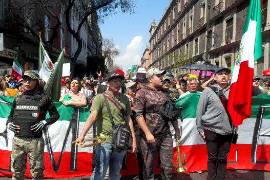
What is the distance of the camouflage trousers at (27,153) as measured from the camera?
200 inches

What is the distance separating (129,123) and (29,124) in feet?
4.07

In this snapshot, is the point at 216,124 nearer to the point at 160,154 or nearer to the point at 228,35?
the point at 160,154

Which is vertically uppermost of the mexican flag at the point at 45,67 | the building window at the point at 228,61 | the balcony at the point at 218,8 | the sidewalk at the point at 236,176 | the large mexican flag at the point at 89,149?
the balcony at the point at 218,8

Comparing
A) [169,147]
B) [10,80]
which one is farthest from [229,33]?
[169,147]

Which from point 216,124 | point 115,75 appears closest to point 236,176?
point 216,124

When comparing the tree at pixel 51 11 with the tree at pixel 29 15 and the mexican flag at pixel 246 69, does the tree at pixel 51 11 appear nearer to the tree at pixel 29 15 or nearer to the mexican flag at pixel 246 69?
the tree at pixel 29 15

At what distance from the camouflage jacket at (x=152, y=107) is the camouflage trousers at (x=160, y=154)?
5.0 inches

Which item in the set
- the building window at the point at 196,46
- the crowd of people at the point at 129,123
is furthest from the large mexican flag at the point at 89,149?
the building window at the point at 196,46

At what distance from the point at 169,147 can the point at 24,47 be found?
26.9 m

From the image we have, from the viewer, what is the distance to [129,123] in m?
5.30

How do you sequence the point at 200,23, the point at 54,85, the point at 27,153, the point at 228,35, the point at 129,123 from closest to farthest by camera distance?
1. the point at 27,153
2. the point at 129,123
3. the point at 54,85
4. the point at 228,35
5. the point at 200,23

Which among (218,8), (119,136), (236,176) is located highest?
(218,8)

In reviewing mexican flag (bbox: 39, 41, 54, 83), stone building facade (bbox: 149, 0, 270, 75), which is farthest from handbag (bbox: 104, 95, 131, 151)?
stone building facade (bbox: 149, 0, 270, 75)

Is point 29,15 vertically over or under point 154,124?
over
